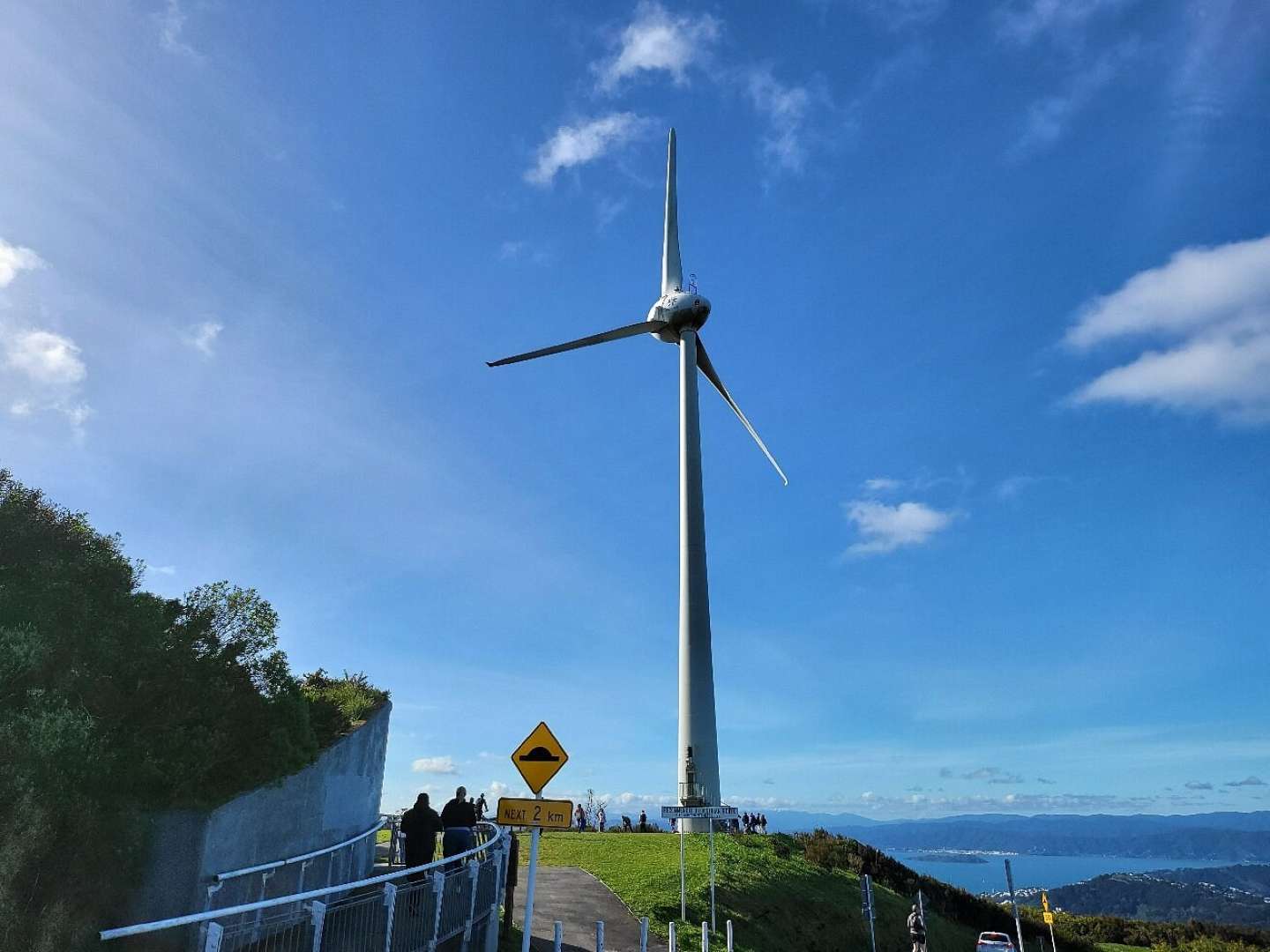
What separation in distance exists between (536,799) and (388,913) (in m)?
2.64

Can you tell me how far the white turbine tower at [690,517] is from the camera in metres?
31.8

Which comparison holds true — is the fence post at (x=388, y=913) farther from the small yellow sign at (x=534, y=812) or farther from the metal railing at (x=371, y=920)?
the small yellow sign at (x=534, y=812)

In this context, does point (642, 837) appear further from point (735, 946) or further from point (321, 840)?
point (321, 840)

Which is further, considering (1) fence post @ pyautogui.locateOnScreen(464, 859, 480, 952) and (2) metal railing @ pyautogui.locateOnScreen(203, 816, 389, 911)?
(1) fence post @ pyautogui.locateOnScreen(464, 859, 480, 952)

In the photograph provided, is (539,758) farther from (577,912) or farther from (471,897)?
(577,912)

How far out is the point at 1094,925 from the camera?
183 feet

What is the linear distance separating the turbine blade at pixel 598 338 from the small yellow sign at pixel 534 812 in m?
30.4

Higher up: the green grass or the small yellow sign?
the small yellow sign

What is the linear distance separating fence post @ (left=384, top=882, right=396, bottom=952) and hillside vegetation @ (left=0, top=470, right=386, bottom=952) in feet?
12.4

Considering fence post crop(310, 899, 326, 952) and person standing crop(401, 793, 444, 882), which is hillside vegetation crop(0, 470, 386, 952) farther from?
fence post crop(310, 899, 326, 952)

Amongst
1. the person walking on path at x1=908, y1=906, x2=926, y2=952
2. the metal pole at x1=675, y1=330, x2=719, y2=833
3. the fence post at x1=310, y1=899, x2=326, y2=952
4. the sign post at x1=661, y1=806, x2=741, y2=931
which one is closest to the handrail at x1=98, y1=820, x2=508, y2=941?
the fence post at x1=310, y1=899, x2=326, y2=952

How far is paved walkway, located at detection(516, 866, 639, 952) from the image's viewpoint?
16.4 metres

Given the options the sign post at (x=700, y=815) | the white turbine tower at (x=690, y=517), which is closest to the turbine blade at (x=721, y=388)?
the white turbine tower at (x=690, y=517)

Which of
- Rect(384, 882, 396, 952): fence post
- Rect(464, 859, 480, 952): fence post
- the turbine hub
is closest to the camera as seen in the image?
Rect(384, 882, 396, 952): fence post
